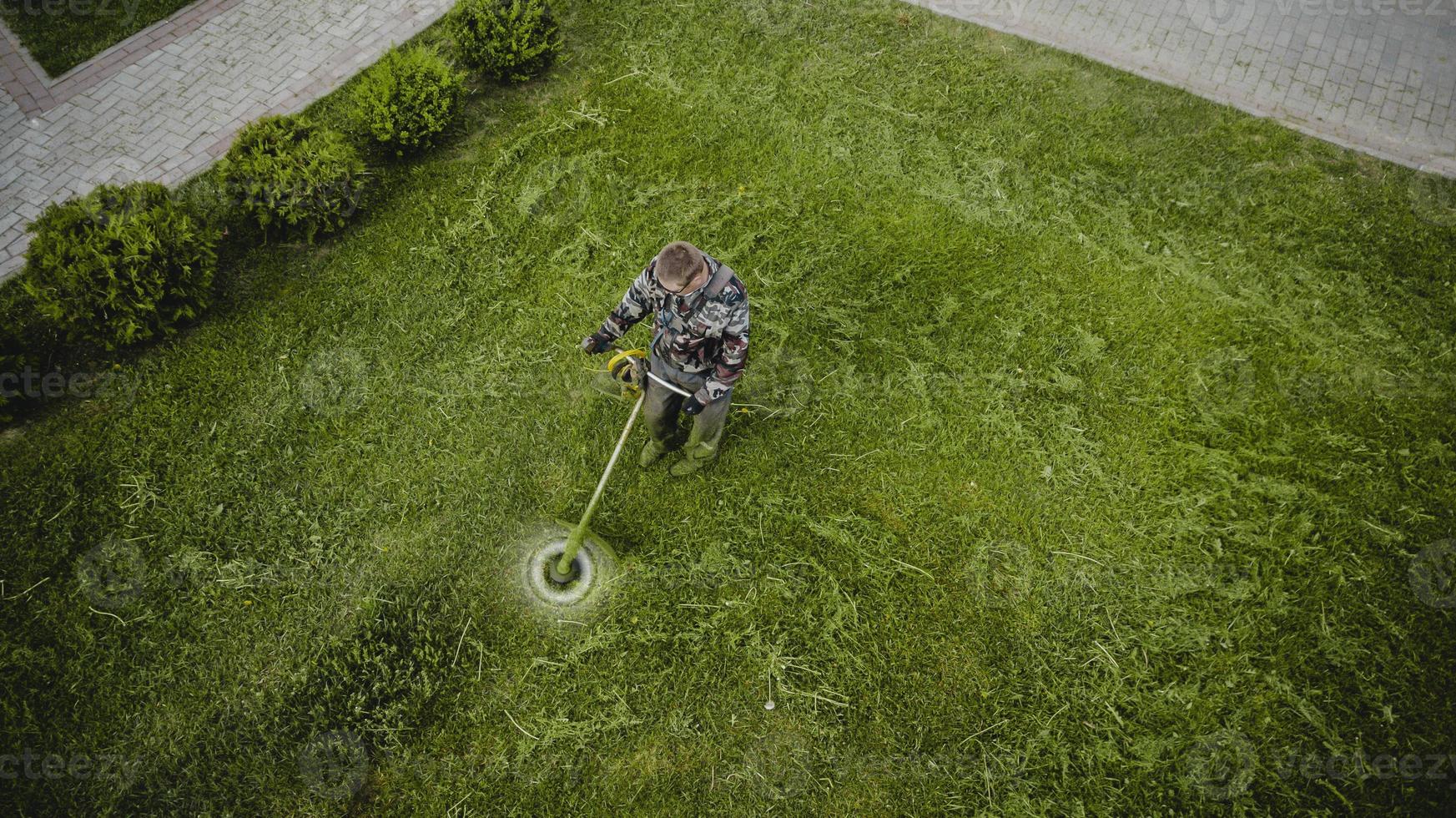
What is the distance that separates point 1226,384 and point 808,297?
3852mm

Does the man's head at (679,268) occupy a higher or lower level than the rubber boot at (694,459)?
higher

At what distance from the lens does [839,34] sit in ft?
28.4

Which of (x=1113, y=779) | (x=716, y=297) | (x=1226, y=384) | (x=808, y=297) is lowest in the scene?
(x=1113, y=779)

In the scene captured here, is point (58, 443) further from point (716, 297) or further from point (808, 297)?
point (808, 297)

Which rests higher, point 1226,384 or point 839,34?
point 839,34

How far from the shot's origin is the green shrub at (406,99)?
22.7ft

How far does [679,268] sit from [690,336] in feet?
1.88

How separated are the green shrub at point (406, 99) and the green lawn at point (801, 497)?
40 cm

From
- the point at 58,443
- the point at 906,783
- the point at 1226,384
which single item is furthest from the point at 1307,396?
A: the point at 58,443

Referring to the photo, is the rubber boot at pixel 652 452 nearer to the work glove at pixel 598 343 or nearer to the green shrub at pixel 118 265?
the work glove at pixel 598 343
